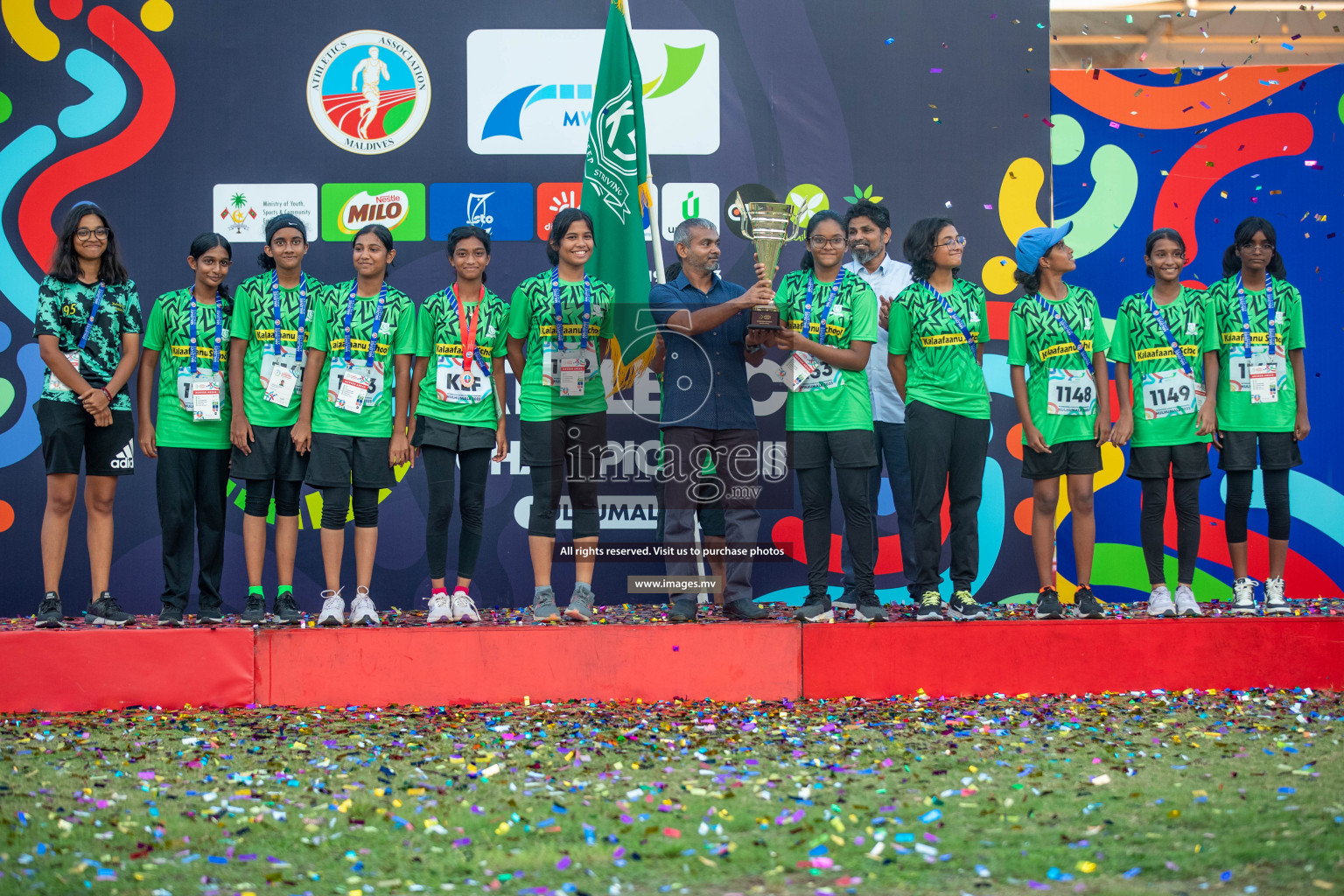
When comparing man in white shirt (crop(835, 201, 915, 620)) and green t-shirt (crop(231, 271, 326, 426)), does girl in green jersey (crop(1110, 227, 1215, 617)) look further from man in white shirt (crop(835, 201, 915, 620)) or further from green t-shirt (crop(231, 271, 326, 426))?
green t-shirt (crop(231, 271, 326, 426))

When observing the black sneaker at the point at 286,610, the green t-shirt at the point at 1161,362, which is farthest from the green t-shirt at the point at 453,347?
the green t-shirt at the point at 1161,362

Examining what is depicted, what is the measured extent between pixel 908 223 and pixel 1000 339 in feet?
2.43

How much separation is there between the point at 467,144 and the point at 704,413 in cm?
211

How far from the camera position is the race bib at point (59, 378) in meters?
4.36

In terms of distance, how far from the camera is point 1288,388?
15.3 ft

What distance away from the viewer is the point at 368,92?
546cm

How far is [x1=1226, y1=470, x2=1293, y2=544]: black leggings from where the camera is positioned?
15.2 feet

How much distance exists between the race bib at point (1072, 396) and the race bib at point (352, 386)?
8.98 ft

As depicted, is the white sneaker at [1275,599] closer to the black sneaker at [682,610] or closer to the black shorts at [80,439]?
the black sneaker at [682,610]

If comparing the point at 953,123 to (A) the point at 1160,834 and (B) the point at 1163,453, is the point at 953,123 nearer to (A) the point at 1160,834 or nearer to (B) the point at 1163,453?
(B) the point at 1163,453

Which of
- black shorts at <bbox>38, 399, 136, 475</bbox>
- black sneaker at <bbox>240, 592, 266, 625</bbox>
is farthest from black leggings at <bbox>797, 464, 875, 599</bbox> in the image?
black shorts at <bbox>38, 399, 136, 475</bbox>

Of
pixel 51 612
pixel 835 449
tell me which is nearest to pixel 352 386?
pixel 51 612

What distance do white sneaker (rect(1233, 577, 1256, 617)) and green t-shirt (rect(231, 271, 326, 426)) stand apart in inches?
156

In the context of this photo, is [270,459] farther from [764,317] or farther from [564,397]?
[764,317]
